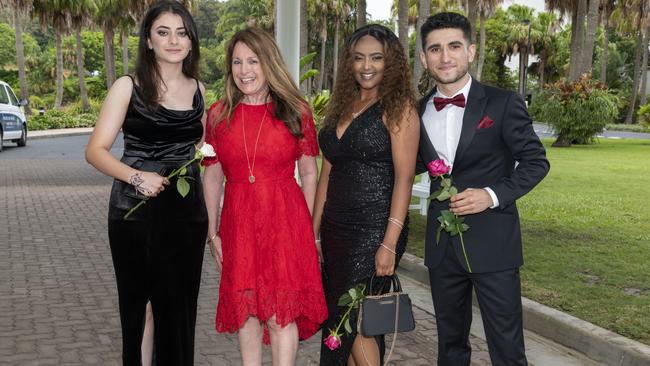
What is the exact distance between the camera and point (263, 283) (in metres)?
3.56

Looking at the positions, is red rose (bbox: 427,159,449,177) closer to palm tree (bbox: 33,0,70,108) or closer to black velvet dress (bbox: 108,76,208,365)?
black velvet dress (bbox: 108,76,208,365)

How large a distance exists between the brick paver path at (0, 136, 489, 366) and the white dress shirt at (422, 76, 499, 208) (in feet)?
6.49

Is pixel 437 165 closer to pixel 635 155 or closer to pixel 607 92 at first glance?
pixel 635 155

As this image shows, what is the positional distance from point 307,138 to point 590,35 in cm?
2769

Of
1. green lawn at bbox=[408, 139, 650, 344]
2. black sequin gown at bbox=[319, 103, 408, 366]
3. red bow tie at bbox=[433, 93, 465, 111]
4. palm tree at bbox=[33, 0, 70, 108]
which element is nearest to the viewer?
red bow tie at bbox=[433, 93, 465, 111]

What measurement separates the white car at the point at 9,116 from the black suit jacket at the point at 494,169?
72.6 feet

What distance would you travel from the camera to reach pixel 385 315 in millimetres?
3393

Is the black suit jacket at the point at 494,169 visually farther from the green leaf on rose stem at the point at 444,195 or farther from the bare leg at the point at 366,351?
the bare leg at the point at 366,351

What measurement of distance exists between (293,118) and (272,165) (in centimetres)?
26

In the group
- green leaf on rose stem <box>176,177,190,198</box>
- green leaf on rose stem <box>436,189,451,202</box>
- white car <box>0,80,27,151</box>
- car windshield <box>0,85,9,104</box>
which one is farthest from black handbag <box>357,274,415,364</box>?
car windshield <box>0,85,9,104</box>

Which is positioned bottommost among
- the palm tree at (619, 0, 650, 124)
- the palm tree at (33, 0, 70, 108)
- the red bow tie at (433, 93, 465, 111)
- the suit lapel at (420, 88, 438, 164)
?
the suit lapel at (420, 88, 438, 164)

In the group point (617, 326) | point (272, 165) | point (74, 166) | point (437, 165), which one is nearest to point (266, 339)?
point (272, 165)

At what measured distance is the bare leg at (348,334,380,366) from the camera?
3.61 metres

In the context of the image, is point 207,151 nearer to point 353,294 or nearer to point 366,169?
point 366,169
